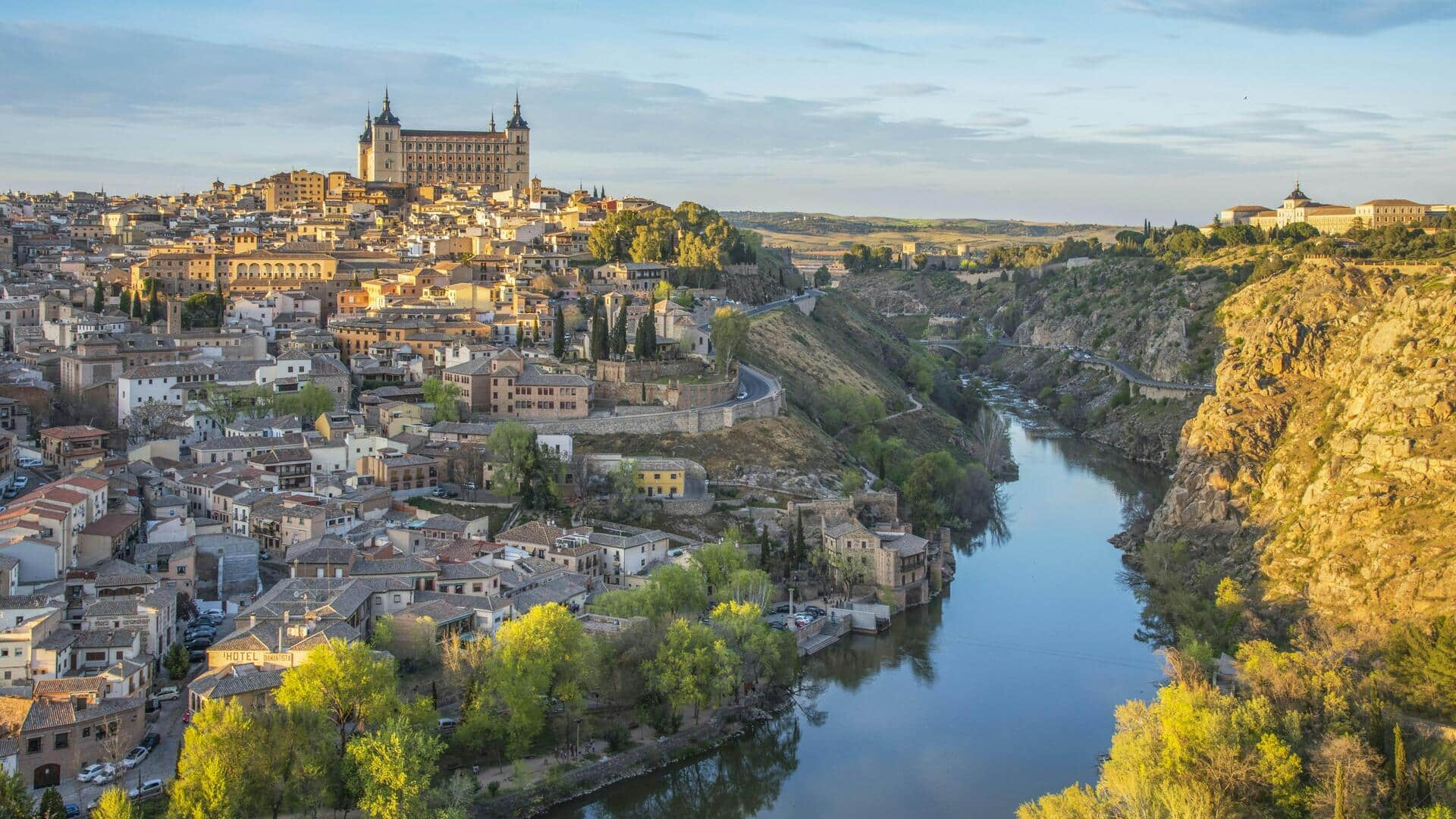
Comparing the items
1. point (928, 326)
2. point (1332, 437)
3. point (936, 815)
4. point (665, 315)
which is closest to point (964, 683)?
point (936, 815)

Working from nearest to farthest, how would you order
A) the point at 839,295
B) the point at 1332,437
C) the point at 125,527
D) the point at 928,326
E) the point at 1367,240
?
the point at 125,527
the point at 1332,437
the point at 1367,240
the point at 839,295
the point at 928,326

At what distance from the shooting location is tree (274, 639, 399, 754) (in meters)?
21.1

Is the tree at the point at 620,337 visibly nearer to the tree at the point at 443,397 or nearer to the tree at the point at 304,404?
the tree at the point at 443,397

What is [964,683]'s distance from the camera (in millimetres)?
28531

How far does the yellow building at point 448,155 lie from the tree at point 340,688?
5952cm

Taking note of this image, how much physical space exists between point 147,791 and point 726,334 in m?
26.5

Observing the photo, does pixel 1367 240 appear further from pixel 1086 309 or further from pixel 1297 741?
pixel 1297 741

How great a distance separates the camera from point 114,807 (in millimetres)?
18141

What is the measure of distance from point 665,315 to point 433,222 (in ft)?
73.2

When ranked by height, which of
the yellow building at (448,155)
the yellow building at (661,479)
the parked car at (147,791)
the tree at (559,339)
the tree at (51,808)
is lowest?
the parked car at (147,791)

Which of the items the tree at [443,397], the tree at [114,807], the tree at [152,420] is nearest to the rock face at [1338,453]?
the tree at [443,397]

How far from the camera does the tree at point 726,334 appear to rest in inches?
1734

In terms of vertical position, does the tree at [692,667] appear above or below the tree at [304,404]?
below

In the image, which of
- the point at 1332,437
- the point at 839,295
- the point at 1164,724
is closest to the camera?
the point at 1164,724
